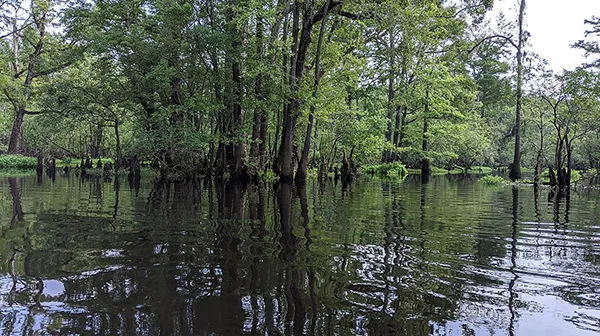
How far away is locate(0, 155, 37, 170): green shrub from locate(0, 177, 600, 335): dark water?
90.5 feet

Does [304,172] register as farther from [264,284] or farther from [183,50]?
[264,284]

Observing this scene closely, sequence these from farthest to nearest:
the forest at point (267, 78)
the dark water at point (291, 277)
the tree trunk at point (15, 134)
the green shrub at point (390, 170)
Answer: the tree trunk at point (15, 134) < the green shrub at point (390, 170) < the forest at point (267, 78) < the dark water at point (291, 277)

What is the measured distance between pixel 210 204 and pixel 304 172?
820cm

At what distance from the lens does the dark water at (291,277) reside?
2.71 meters

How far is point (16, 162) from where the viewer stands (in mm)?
30406

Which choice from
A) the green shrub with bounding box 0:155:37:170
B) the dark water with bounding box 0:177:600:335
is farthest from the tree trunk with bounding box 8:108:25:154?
the dark water with bounding box 0:177:600:335

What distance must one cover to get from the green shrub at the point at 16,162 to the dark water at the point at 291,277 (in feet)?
90.5

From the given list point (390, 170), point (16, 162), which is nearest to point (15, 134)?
point (16, 162)

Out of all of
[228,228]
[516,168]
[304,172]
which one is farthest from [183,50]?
[516,168]

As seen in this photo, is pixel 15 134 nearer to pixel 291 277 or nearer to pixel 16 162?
pixel 16 162

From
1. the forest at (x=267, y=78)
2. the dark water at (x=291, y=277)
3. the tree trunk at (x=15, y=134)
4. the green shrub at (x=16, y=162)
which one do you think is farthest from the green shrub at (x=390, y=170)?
the tree trunk at (x=15, y=134)

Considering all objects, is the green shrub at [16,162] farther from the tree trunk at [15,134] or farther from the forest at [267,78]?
the forest at [267,78]

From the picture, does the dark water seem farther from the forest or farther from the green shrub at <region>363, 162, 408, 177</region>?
the green shrub at <region>363, 162, 408, 177</region>

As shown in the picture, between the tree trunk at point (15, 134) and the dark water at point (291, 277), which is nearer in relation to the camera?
the dark water at point (291, 277)
